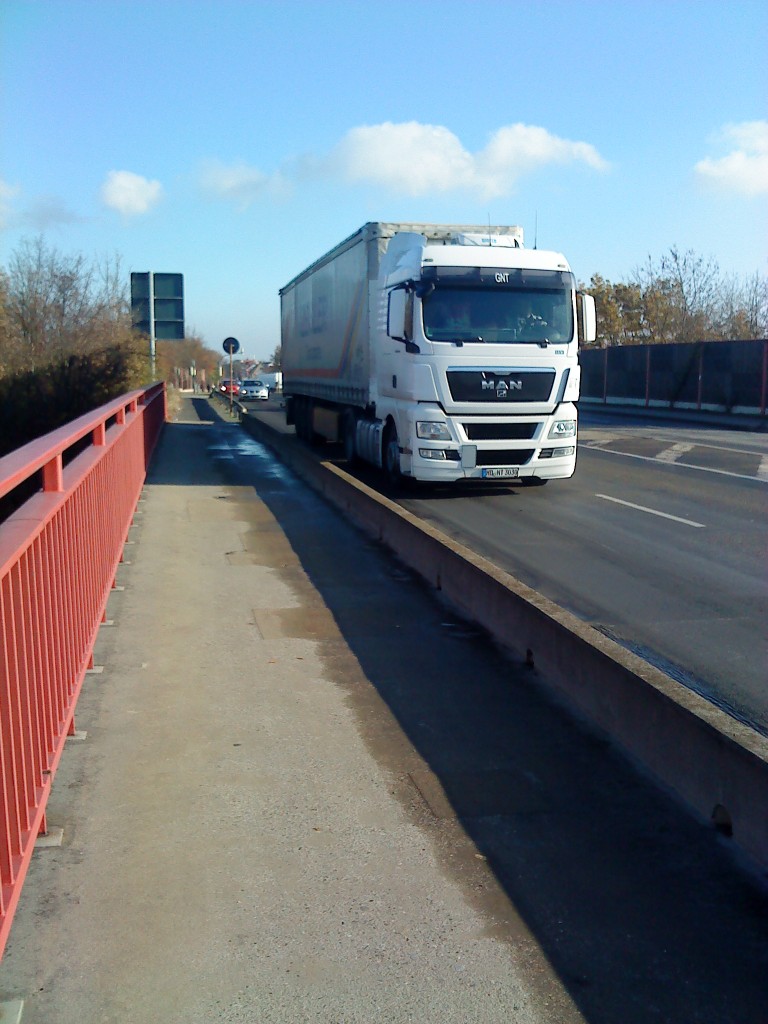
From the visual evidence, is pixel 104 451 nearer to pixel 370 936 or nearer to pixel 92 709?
pixel 92 709

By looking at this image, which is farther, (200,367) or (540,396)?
(200,367)

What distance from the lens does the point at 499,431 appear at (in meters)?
13.7

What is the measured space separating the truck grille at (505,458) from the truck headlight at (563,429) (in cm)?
40

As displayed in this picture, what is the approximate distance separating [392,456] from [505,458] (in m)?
1.68

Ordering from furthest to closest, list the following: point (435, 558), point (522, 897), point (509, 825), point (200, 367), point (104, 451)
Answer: point (200, 367) < point (435, 558) < point (104, 451) < point (509, 825) < point (522, 897)

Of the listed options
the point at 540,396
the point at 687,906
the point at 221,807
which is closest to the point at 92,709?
the point at 221,807

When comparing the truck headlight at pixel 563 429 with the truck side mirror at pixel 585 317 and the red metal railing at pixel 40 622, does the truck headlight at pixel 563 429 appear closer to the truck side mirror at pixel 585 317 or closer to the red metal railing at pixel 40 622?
the truck side mirror at pixel 585 317

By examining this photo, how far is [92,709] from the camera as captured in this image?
5676 mm

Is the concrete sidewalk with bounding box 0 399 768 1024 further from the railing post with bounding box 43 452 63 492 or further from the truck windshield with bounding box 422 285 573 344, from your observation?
the truck windshield with bounding box 422 285 573 344

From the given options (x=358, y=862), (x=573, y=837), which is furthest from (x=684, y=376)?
(x=358, y=862)

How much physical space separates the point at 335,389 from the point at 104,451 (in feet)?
39.0

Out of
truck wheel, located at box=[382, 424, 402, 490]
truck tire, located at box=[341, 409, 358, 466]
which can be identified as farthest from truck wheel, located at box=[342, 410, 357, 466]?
truck wheel, located at box=[382, 424, 402, 490]

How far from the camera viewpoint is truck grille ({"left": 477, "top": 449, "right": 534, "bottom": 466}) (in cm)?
1377

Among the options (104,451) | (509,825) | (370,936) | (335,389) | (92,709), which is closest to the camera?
(370,936)
